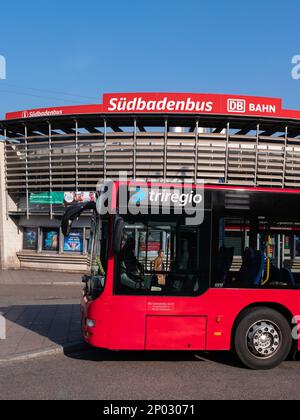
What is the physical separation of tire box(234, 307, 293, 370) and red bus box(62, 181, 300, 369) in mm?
14

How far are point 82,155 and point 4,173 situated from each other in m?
4.10

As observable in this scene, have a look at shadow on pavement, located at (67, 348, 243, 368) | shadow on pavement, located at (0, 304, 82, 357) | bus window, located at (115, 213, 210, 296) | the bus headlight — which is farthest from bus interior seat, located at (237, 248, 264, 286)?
shadow on pavement, located at (0, 304, 82, 357)

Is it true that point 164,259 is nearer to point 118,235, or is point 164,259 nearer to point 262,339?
point 118,235

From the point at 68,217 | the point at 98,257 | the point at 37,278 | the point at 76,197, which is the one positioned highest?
the point at 76,197

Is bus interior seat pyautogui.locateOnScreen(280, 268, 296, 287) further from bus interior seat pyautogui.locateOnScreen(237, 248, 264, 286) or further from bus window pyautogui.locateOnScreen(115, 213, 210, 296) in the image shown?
bus window pyautogui.locateOnScreen(115, 213, 210, 296)

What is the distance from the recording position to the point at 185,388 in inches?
227

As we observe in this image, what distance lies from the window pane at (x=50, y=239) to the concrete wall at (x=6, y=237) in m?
1.42

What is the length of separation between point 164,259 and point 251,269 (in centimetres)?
134

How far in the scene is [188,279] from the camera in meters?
6.93

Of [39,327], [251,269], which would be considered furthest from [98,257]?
[39,327]

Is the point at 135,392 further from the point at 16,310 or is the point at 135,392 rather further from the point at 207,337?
the point at 16,310

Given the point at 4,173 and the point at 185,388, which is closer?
the point at 185,388
